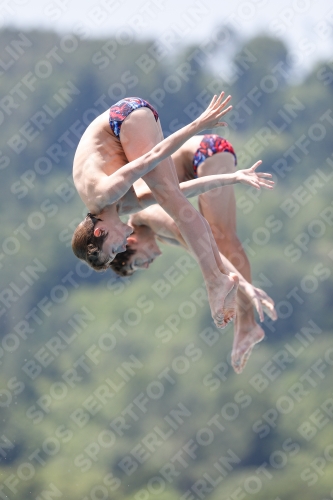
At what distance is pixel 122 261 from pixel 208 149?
0.79m

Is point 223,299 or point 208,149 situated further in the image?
point 208,149

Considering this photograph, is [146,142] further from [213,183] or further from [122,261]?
[122,261]

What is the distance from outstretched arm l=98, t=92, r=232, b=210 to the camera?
321 centimetres

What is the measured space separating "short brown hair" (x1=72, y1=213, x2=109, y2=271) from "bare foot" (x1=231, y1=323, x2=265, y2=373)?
3.23 feet

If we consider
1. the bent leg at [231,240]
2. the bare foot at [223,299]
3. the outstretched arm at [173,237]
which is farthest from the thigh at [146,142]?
the bent leg at [231,240]

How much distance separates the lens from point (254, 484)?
378 inches

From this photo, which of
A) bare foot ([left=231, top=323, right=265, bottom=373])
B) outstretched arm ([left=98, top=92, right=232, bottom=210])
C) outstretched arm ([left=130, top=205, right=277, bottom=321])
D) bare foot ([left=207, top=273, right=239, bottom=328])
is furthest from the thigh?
bare foot ([left=231, top=323, right=265, bottom=373])

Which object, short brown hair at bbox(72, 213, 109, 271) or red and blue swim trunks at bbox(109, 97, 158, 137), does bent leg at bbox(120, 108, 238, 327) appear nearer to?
red and blue swim trunks at bbox(109, 97, 158, 137)

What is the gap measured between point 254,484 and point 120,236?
22.1 ft

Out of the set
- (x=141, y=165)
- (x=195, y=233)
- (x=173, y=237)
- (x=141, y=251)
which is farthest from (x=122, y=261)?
(x=141, y=165)

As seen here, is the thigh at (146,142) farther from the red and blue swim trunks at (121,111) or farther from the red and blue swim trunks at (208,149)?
the red and blue swim trunks at (208,149)

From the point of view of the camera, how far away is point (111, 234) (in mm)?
3670

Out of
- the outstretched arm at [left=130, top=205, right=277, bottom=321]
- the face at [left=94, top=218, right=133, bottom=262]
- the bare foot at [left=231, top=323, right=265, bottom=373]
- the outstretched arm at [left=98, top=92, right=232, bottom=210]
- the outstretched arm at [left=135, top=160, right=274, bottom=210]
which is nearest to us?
the outstretched arm at [left=98, top=92, right=232, bottom=210]

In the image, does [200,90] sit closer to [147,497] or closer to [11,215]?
[11,215]
